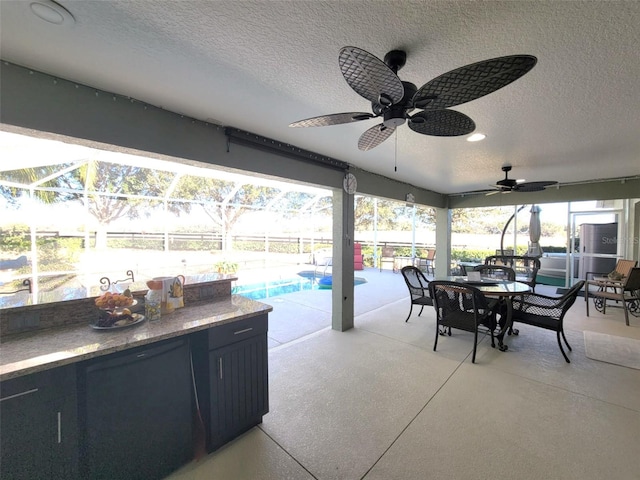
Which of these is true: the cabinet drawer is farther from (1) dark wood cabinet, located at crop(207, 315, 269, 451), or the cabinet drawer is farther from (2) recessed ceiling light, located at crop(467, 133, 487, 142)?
(2) recessed ceiling light, located at crop(467, 133, 487, 142)

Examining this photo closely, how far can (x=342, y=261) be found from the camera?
368 cm

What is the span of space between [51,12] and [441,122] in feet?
6.16

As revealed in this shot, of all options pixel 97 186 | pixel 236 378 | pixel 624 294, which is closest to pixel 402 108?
pixel 236 378

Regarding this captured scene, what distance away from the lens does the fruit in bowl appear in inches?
60.9

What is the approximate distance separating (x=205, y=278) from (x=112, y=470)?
1278mm

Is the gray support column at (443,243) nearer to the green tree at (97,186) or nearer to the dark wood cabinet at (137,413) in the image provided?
the dark wood cabinet at (137,413)

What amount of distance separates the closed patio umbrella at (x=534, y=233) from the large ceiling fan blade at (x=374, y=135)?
279 inches

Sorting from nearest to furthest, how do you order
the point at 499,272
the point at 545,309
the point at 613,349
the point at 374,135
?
the point at 374,135 → the point at 545,309 → the point at 613,349 → the point at 499,272

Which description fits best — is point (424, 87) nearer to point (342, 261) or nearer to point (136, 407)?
point (136, 407)

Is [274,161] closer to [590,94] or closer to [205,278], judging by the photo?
[205,278]

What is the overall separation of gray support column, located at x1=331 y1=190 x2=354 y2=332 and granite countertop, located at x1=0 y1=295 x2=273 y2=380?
191cm

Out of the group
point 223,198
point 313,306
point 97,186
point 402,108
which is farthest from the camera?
point 223,198

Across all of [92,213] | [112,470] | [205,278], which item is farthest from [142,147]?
[92,213]

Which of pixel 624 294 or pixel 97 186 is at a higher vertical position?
pixel 97 186
